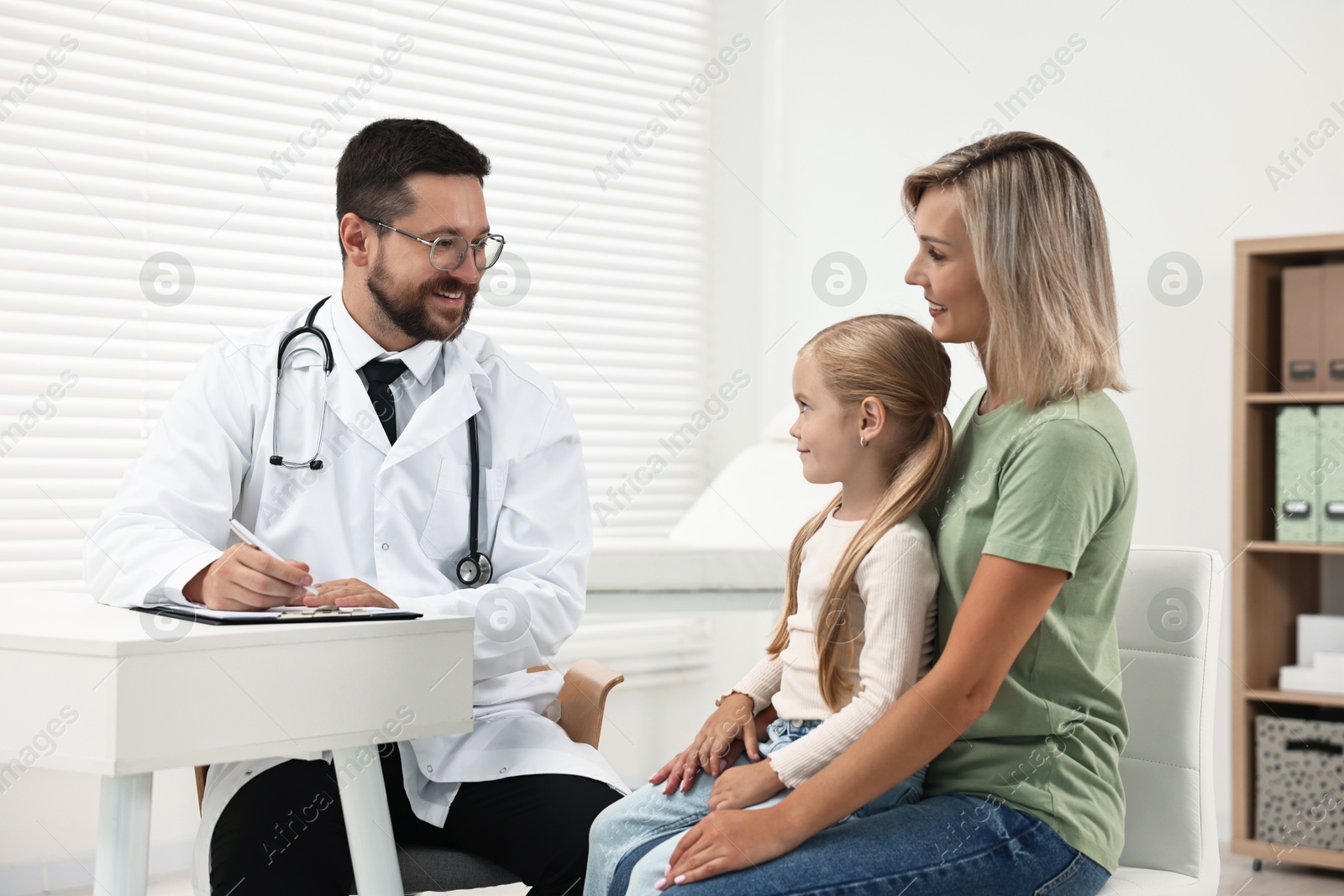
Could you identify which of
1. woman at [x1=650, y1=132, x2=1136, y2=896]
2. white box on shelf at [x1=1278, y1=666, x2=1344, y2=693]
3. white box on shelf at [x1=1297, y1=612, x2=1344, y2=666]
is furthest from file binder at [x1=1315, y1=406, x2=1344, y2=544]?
woman at [x1=650, y1=132, x2=1136, y2=896]

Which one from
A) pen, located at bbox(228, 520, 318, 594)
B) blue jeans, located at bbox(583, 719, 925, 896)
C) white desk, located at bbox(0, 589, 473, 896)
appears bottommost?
blue jeans, located at bbox(583, 719, 925, 896)

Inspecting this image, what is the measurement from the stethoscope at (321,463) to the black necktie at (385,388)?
0.06 metres

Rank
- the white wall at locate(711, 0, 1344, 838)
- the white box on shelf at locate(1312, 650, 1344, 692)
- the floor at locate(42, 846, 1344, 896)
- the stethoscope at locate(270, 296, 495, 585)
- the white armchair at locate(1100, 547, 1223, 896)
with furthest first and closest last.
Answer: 1. the white wall at locate(711, 0, 1344, 838)
2. the white box on shelf at locate(1312, 650, 1344, 692)
3. the floor at locate(42, 846, 1344, 896)
4. the stethoscope at locate(270, 296, 495, 585)
5. the white armchair at locate(1100, 547, 1223, 896)

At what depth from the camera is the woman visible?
3.49 feet

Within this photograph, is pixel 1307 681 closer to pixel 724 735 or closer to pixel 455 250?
pixel 724 735

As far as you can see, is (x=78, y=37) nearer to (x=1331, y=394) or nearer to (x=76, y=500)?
(x=76, y=500)

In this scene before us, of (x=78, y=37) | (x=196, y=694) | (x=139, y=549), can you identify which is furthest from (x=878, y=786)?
(x=78, y=37)

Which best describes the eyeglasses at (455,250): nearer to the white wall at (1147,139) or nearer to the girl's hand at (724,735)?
the girl's hand at (724,735)

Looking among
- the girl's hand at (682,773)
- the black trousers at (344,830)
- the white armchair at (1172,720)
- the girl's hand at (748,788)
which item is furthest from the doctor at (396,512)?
the white armchair at (1172,720)

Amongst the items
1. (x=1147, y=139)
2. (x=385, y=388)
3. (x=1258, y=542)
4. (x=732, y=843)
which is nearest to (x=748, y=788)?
(x=732, y=843)

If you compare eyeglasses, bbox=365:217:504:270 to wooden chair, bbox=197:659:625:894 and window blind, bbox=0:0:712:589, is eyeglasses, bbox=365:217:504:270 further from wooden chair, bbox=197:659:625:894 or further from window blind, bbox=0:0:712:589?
window blind, bbox=0:0:712:589

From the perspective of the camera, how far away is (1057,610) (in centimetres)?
113

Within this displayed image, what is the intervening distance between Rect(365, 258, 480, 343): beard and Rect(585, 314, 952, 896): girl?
2.18ft

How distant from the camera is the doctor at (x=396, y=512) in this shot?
1436 millimetres
